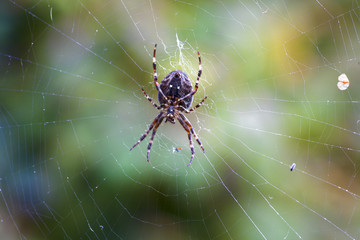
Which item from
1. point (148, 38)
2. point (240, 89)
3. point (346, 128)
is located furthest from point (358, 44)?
point (148, 38)

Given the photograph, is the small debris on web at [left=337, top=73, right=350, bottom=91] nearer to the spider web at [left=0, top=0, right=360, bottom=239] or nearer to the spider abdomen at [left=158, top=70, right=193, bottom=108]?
the spider web at [left=0, top=0, right=360, bottom=239]

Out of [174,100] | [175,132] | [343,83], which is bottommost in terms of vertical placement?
[175,132]

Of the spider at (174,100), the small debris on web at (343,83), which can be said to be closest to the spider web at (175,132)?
the small debris on web at (343,83)

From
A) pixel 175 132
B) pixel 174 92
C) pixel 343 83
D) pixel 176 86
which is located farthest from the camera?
pixel 175 132

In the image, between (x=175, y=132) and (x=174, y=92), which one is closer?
(x=174, y=92)

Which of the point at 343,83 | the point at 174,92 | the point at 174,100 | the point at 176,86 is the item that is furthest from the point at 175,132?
the point at 343,83

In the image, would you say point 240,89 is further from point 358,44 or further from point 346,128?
point 358,44

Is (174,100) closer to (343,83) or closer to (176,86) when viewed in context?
(176,86)
